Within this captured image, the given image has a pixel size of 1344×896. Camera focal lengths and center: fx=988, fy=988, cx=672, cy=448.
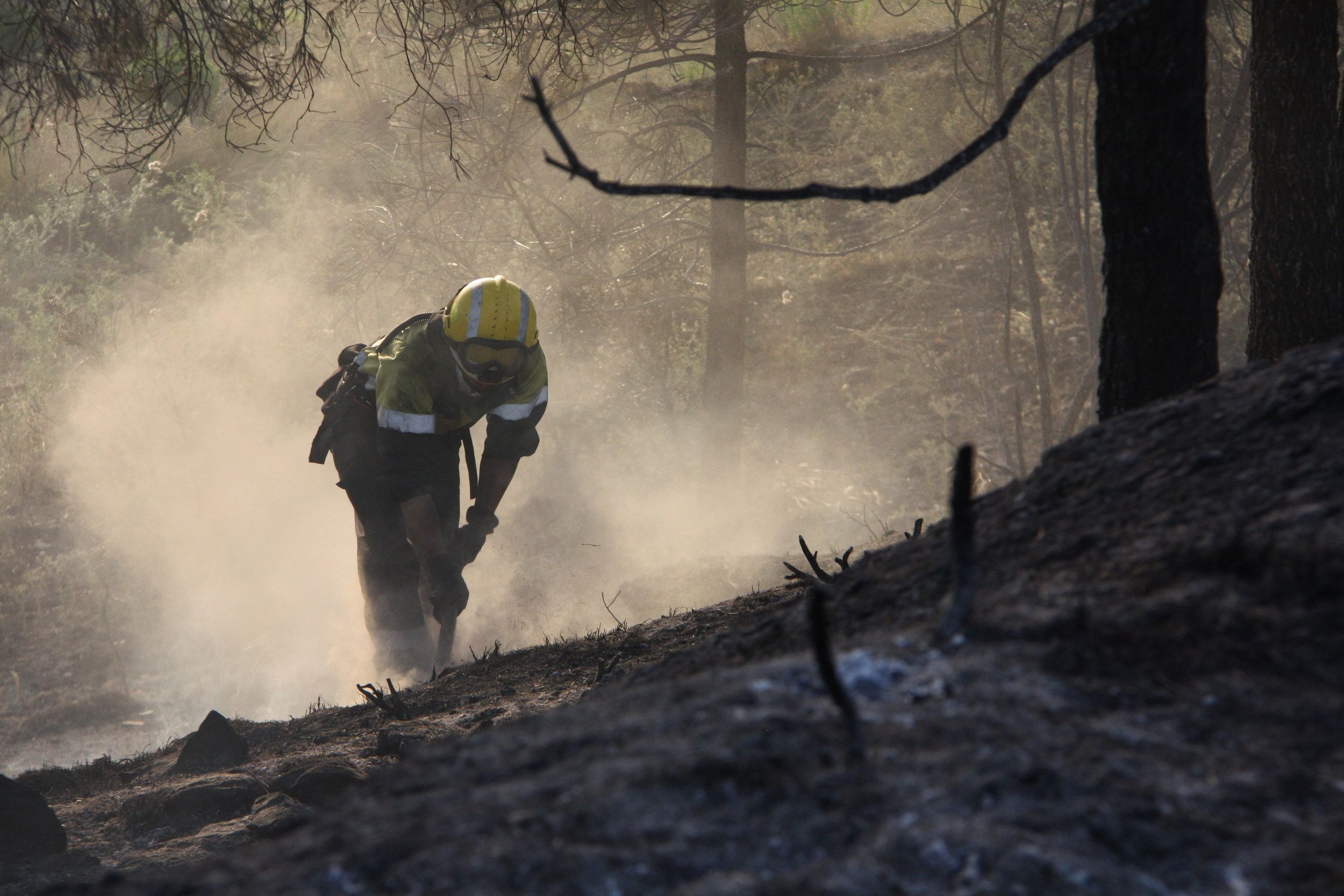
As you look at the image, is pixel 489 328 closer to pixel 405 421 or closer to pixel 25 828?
pixel 405 421

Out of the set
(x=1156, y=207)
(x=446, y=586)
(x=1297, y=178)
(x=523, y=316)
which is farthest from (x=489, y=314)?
(x=1297, y=178)

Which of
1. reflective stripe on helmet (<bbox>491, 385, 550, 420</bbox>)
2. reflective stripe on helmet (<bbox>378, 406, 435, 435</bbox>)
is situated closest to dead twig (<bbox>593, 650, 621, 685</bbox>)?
reflective stripe on helmet (<bbox>378, 406, 435, 435</bbox>)

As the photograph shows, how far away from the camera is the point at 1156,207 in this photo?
2811 mm

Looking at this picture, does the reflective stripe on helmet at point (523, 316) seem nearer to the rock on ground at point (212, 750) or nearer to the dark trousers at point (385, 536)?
the dark trousers at point (385, 536)

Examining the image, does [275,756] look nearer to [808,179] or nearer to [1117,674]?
[1117,674]

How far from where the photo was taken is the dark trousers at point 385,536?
6.34 m

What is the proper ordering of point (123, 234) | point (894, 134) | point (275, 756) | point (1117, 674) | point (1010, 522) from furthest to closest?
1. point (123, 234)
2. point (894, 134)
3. point (275, 756)
4. point (1010, 522)
5. point (1117, 674)

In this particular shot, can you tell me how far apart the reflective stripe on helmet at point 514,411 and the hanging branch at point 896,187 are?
12.9 feet

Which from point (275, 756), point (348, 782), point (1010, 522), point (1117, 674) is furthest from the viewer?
point (275, 756)

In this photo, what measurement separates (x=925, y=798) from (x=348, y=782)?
109 inches

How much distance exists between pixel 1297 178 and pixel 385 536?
5273mm

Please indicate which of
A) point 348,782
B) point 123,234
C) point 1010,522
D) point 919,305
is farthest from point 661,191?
point 123,234

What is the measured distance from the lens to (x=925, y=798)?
1.21 metres

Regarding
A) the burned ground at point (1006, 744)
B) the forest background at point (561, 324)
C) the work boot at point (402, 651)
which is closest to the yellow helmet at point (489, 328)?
→ the work boot at point (402, 651)
